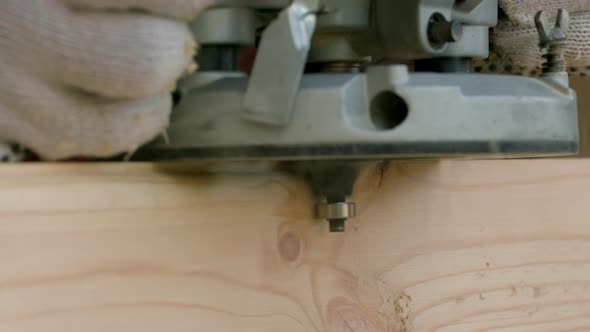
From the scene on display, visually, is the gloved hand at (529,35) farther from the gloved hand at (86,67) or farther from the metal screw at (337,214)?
the gloved hand at (86,67)

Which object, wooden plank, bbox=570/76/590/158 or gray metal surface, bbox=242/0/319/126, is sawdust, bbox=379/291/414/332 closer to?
gray metal surface, bbox=242/0/319/126

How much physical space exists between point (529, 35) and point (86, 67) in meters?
0.42

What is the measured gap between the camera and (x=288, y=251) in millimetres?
708

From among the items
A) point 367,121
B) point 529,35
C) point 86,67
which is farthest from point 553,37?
point 86,67

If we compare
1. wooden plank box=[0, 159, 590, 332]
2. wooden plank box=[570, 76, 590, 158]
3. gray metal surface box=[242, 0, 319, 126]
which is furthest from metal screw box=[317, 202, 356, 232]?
wooden plank box=[570, 76, 590, 158]

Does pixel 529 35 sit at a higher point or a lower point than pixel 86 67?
higher

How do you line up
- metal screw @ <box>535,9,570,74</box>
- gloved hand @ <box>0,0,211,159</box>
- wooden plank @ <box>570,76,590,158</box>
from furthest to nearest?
wooden plank @ <box>570,76,590,158</box> → metal screw @ <box>535,9,570,74</box> → gloved hand @ <box>0,0,211,159</box>

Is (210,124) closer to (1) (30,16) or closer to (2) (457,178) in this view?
(1) (30,16)

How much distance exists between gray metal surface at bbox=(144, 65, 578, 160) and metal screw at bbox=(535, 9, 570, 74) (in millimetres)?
94

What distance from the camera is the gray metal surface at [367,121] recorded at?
23.0 inches

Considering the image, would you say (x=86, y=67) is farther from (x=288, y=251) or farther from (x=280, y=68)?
(x=288, y=251)

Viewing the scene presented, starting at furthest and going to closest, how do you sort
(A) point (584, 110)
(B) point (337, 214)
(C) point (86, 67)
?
(A) point (584, 110) → (B) point (337, 214) → (C) point (86, 67)

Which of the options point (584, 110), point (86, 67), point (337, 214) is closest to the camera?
point (86, 67)

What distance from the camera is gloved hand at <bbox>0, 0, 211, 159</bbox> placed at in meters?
0.52
